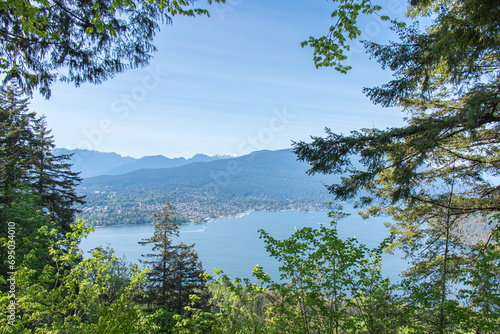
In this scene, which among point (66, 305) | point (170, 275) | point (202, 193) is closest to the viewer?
point (66, 305)

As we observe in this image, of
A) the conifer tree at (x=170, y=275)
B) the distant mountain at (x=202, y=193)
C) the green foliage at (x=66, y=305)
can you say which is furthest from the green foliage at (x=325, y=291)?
the distant mountain at (x=202, y=193)

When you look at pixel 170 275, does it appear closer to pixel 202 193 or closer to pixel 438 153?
pixel 438 153

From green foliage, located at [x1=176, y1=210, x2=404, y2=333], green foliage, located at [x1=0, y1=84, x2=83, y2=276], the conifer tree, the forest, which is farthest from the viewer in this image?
the conifer tree

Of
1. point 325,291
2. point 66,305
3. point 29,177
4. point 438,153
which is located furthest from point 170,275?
point 438,153

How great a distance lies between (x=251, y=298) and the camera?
3.37 m

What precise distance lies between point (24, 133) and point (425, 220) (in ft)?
39.2

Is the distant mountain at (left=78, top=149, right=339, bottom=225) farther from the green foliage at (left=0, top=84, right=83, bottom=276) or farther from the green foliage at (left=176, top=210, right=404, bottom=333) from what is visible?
the green foliage at (left=176, top=210, right=404, bottom=333)

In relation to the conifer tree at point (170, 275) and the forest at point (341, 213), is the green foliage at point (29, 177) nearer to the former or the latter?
the forest at point (341, 213)

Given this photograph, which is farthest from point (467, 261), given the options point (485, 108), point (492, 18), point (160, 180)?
point (160, 180)

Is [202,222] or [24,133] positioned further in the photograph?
[202,222]

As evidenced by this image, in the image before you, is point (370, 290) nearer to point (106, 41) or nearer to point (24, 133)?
point (106, 41)

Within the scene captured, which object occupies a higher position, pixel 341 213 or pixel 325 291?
pixel 341 213

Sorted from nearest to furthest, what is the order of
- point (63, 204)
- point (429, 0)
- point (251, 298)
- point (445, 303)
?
point (445, 303) → point (251, 298) → point (429, 0) → point (63, 204)

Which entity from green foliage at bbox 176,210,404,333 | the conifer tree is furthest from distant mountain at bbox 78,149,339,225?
green foliage at bbox 176,210,404,333
